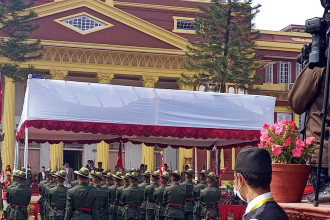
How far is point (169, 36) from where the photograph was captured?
3512cm

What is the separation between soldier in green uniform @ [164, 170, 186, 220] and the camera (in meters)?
15.0

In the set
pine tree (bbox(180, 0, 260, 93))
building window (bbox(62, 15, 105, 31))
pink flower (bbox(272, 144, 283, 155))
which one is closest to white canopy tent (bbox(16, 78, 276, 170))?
pink flower (bbox(272, 144, 283, 155))

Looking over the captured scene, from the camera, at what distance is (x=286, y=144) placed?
14.8 feet

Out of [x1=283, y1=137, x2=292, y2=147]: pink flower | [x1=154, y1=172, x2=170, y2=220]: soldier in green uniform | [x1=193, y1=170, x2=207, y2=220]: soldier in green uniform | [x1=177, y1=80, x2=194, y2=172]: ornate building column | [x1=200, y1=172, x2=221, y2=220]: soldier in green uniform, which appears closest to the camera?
[x1=283, y1=137, x2=292, y2=147]: pink flower

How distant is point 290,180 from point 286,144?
296mm

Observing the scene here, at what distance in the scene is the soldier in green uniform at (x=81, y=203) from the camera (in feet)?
38.2

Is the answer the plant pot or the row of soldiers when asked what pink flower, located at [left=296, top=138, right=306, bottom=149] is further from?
the row of soldiers

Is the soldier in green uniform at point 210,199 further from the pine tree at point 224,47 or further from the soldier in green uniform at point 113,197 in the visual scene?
the pine tree at point 224,47

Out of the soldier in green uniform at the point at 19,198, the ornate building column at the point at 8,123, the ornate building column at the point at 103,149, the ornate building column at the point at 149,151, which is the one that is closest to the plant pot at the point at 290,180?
the soldier in green uniform at the point at 19,198

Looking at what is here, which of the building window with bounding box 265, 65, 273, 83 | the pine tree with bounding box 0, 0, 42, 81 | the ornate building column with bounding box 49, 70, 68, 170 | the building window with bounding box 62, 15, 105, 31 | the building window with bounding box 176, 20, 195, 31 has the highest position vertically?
the building window with bounding box 176, 20, 195, 31

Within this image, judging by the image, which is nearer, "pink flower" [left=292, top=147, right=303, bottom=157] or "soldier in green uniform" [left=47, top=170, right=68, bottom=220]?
"pink flower" [left=292, top=147, right=303, bottom=157]

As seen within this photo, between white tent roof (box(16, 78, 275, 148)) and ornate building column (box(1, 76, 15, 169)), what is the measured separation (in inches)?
742

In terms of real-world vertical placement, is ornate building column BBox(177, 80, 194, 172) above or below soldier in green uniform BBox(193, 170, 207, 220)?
below

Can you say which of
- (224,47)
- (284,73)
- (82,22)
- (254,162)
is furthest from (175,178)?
(284,73)
